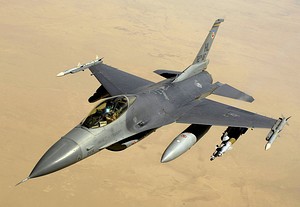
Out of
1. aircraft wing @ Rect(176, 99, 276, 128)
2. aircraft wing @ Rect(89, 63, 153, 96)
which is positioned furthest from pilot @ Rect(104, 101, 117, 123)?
aircraft wing @ Rect(89, 63, 153, 96)

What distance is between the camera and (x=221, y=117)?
70.1ft

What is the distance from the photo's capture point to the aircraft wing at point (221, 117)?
20.6 metres

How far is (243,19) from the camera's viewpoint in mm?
92688

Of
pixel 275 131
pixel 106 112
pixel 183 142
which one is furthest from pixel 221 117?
pixel 106 112

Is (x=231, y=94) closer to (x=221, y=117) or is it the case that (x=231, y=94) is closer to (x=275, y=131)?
(x=221, y=117)

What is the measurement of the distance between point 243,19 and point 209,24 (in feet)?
46.8

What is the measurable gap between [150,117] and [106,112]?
313cm

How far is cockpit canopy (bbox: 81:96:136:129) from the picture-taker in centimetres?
1652

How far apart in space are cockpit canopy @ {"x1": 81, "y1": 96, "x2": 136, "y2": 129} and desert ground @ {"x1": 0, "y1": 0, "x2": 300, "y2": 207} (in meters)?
10.9

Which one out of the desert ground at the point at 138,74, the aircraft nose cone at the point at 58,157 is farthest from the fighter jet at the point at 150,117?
the desert ground at the point at 138,74

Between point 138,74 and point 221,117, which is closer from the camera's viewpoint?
point 221,117

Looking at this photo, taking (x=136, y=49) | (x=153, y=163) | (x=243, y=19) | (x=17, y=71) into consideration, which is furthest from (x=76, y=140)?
(x=243, y=19)

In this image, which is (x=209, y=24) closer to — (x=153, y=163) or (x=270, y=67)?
(x=270, y=67)

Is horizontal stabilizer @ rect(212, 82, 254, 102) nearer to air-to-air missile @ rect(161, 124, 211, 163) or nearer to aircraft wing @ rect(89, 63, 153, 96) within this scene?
aircraft wing @ rect(89, 63, 153, 96)
